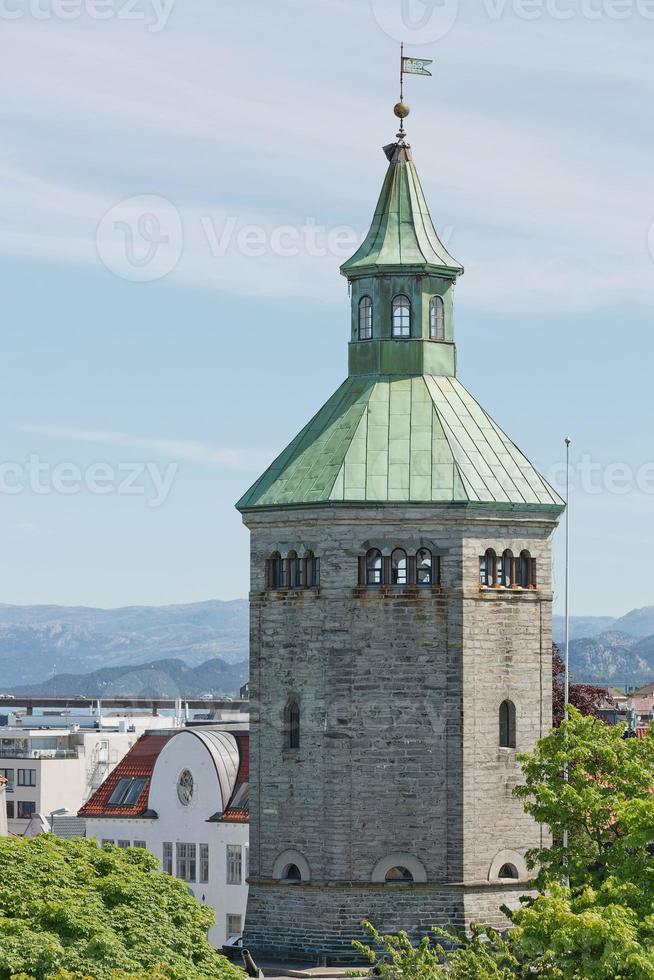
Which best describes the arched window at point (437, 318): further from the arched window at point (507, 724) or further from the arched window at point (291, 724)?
the arched window at point (291, 724)

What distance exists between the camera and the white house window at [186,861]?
4537 inches

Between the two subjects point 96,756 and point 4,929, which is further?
point 96,756

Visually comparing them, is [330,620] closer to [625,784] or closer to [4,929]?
[625,784]

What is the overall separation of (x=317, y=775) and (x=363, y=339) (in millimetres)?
15154

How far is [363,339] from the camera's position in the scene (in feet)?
271

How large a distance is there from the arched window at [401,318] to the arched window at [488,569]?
855 centimetres

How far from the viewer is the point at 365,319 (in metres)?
82.7

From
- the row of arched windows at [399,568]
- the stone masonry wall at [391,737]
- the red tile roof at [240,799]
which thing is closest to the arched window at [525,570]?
the stone masonry wall at [391,737]

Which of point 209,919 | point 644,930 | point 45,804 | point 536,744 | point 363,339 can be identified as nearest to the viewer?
point 644,930

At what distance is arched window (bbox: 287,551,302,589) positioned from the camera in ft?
260

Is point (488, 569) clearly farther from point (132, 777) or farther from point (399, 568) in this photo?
point (132, 777)

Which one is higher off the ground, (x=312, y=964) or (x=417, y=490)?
(x=417, y=490)

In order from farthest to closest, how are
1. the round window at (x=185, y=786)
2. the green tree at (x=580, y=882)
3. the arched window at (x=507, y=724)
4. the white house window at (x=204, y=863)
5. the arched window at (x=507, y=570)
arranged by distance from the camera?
1. the round window at (x=185, y=786)
2. the white house window at (x=204, y=863)
3. the arched window at (x=507, y=570)
4. the arched window at (x=507, y=724)
5. the green tree at (x=580, y=882)

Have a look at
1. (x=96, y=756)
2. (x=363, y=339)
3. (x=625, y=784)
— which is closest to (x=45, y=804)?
(x=96, y=756)
